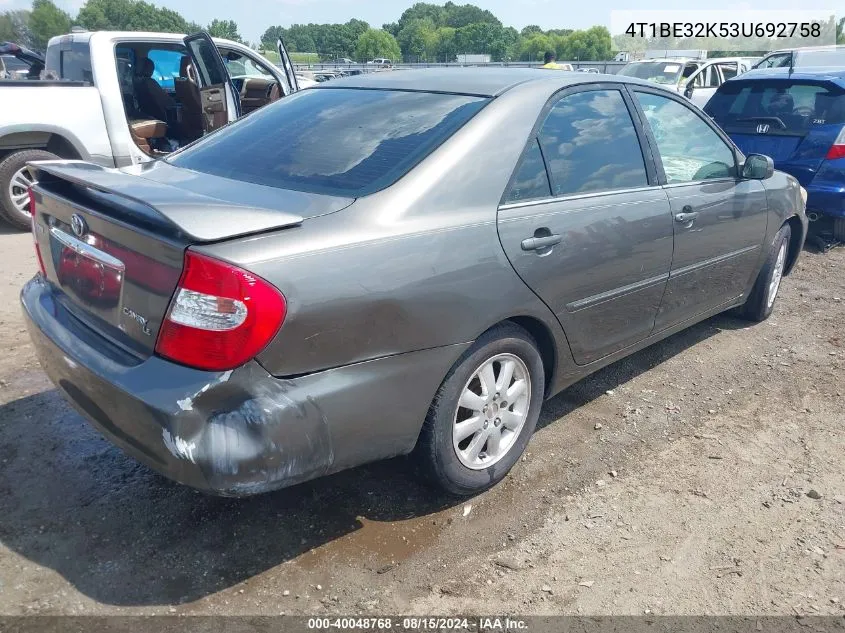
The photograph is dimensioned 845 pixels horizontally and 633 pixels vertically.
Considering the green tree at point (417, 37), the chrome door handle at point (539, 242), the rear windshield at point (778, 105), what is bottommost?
the chrome door handle at point (539, 242)

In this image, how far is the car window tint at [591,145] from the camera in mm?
3016

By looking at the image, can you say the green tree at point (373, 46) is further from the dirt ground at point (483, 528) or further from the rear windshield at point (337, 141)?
the dirt ground at point (483, 528)

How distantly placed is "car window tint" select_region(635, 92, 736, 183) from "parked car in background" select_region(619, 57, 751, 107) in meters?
9.96

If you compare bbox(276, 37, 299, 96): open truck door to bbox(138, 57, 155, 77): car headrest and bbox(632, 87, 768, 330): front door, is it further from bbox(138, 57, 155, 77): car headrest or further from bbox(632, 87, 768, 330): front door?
bbox(632, 87, 768, 330): front door

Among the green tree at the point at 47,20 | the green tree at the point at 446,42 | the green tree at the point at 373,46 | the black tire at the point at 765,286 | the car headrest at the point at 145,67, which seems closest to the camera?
the black tire at the point at 765,286

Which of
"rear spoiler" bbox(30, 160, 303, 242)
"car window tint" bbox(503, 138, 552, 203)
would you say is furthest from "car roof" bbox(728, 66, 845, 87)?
"rear spoiler" bbox(30, 160, 303, 242)

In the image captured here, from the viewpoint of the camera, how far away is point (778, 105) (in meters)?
6.93

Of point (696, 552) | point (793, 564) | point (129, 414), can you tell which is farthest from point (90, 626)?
point (793, 564)

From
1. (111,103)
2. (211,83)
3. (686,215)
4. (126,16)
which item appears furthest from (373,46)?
(686,215)

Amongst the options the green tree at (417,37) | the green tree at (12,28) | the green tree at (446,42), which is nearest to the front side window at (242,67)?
the green tree at (12,28)

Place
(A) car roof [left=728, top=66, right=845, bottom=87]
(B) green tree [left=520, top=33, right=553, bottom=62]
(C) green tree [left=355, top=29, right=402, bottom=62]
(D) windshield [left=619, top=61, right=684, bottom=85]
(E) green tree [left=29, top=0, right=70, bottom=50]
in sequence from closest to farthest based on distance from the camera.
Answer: (A) car roof [left=728, top=66, right=845, bottom=87] < (D) windshield [left=619, top=61, right=684, bottom=85] < (E) green tree [left=29, top=0, right=70, bottom=50] < (B) green tree [left=520, top=33, right=553, bottom=62] < (C) green tree [left=355, top=29, right=402, bottom=62]

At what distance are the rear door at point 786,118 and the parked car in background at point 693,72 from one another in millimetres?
6254

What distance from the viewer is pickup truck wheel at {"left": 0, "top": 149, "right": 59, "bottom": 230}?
6566 millimetres

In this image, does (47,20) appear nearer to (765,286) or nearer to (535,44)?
(535,44)
